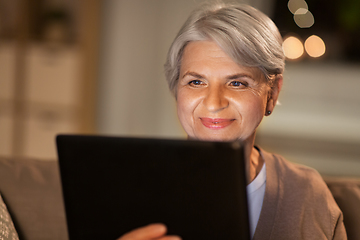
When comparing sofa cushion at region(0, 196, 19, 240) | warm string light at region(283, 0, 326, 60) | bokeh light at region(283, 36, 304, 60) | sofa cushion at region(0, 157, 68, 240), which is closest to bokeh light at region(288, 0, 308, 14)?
warm string light at region(283, 0, 326, 60)

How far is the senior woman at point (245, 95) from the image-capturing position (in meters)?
0.86

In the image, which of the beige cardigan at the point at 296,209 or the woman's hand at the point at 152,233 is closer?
the woman's hand at the point at 152,233

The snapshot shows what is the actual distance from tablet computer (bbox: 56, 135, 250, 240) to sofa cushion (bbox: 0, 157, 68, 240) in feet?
1.31

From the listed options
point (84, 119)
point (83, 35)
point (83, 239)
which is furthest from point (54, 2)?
point (83, 239)

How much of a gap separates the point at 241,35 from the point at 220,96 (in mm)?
153

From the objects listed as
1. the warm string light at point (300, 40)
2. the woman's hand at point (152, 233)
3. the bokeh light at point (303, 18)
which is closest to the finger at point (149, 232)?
the woman's hand at point (152, 233)

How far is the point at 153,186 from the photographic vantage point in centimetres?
62

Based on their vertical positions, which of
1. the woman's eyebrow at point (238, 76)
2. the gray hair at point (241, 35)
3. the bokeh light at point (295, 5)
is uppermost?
the bokeh light at point (295, 5)

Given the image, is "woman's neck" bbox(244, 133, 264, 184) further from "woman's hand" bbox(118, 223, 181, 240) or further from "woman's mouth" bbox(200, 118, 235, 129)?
"woman's hand" bbox(118, 223, 181, 240)

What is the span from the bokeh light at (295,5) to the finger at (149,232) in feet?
9.91

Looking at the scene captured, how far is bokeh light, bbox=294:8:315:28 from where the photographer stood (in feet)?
10.6

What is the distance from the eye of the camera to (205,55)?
0.88 metres

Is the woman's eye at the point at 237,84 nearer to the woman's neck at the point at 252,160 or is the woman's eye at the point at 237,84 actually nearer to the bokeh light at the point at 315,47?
the woman's neck at the point at 252,160

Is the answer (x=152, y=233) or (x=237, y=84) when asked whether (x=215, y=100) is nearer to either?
(x=237, y=84)
